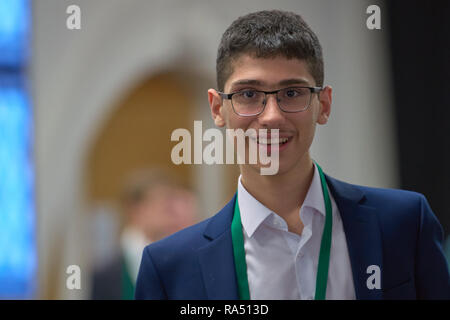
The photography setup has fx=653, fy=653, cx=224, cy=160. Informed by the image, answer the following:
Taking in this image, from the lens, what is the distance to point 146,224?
1.46m

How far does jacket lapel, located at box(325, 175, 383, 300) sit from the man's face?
110 mm

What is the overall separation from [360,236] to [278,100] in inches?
9.9

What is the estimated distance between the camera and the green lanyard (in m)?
1.01

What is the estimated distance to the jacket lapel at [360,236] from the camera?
3.33 feet

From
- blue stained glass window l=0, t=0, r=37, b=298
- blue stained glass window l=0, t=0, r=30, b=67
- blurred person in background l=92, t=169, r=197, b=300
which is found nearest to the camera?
blurred person in background l=92, t=169, r=197, b=300

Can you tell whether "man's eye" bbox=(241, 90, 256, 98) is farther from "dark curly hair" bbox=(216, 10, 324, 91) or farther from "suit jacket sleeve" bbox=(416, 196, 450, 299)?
"suit jacket sleeve" bbox=(416, 196, 450, 299)

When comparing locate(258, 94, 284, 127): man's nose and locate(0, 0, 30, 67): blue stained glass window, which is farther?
locate(0, 0, 30, 67): blue stained glass window

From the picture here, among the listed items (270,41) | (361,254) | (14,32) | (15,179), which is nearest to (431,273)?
(361,254)

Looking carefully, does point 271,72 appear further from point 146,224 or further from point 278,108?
Answer: point 146,224

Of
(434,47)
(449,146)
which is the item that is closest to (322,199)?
(449,146)

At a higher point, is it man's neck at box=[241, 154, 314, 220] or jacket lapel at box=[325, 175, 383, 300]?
man's neck at box=[241, 154, 314, 220]

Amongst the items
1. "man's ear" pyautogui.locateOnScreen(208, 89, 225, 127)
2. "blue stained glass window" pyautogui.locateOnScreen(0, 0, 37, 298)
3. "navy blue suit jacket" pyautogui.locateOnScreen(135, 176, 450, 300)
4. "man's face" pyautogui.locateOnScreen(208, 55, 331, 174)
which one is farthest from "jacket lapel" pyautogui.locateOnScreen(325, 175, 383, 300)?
"blue stained glass window" pyautogui.locateOnScreen(0, 0, 37, 298)

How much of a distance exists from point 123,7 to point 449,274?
1081 mm

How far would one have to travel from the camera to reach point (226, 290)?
1017mm
